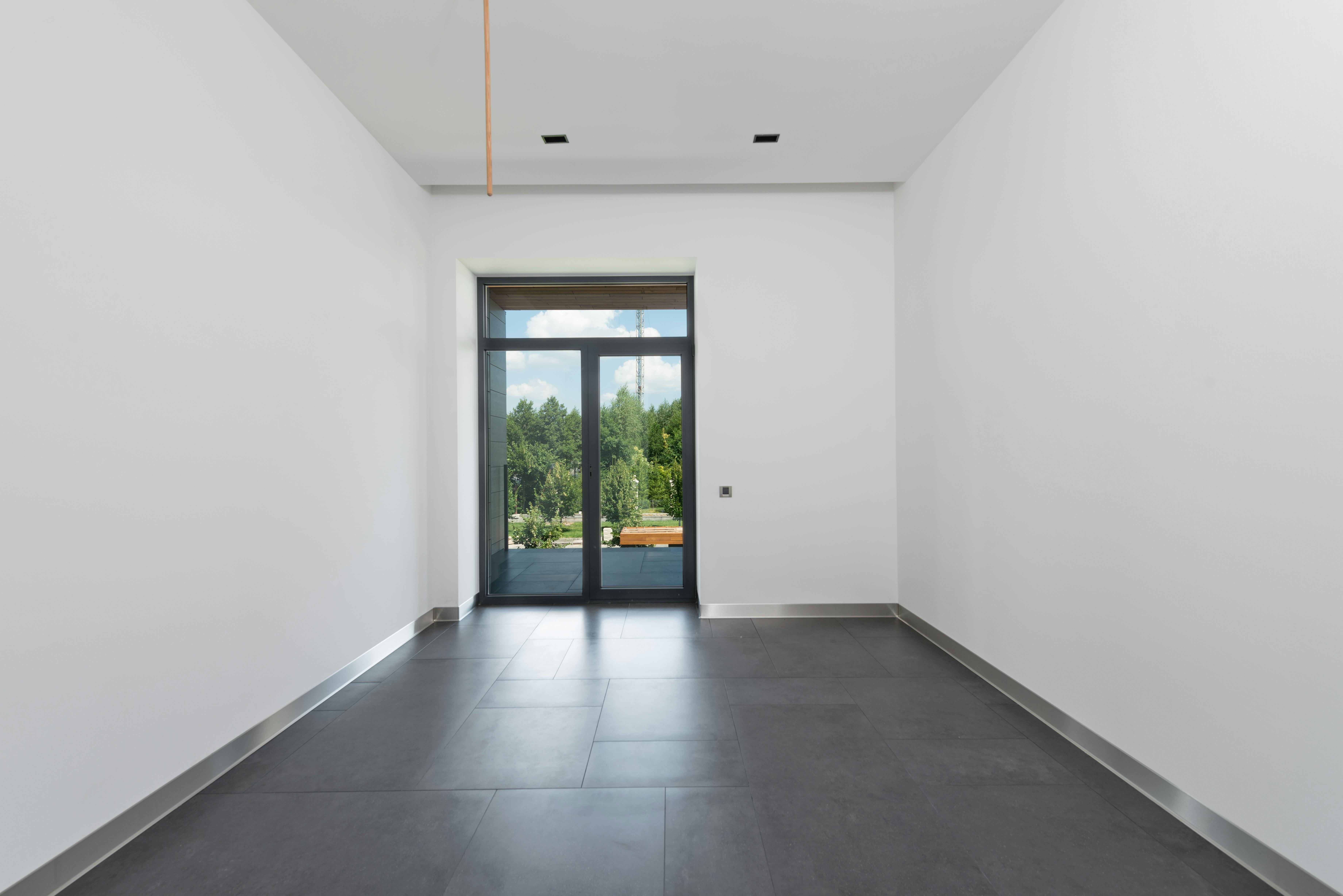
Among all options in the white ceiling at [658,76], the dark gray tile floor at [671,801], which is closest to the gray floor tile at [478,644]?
the dark gray tile floor at [671,801]

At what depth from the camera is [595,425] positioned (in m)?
5.20

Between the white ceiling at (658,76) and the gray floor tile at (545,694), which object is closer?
the white ceiling at (658,76)

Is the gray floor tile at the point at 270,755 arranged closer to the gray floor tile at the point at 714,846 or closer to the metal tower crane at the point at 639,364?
the gray floor tile at the point at 714,846

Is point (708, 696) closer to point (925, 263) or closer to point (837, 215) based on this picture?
point (925, 263)

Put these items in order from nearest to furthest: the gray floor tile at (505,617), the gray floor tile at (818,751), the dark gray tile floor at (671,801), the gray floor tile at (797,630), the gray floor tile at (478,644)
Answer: the dark gray tile floor at (671,801) < the gray floor tile at (818,751) < the gray floor tile at (478,644) < the gray floor tile at (797,630) < the gray floor tile at (505,617)

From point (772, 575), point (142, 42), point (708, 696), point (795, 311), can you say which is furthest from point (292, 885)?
point (795, 311)

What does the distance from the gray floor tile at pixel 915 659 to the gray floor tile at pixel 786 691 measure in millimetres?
487

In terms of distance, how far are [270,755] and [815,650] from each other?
2991mm

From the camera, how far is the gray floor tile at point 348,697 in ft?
10.2

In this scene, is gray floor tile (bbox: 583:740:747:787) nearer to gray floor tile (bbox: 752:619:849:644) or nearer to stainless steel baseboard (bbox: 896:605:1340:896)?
stainless steel baseboard (bbox: 896:605:1340:896)

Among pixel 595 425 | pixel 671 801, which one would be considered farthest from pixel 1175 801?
pixel 595 425

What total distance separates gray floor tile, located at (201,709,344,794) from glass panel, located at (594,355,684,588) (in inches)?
101

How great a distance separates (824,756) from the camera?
2.55m

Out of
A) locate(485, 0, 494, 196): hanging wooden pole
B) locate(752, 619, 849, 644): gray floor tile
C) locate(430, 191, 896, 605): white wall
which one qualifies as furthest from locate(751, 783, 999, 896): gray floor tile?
locate(485, 0, 494, 196): hanging wooden pole
